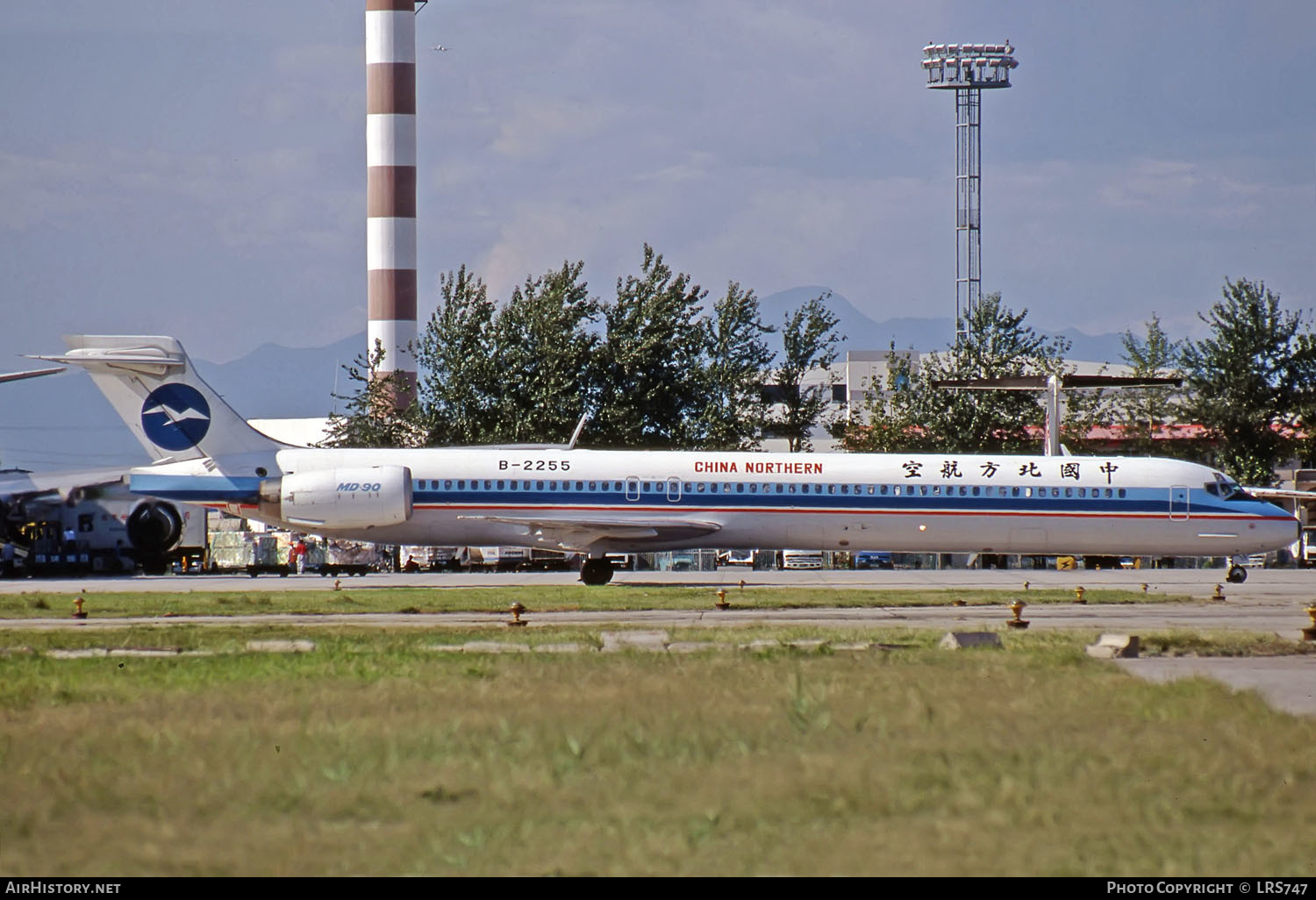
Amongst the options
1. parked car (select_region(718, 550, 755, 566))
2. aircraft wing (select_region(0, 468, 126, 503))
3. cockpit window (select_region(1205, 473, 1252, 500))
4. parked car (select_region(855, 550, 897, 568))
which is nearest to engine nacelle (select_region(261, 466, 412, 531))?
aircraft wing (select_region(0, 468, 126, 503))

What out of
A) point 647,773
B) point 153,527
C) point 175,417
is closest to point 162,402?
point 175,417

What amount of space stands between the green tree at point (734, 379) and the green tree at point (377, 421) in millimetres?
12472

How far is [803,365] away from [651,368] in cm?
1224

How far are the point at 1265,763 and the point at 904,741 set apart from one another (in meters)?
2.67

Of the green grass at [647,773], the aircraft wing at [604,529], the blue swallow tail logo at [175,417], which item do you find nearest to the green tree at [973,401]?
the aircraft wing at [604,529]

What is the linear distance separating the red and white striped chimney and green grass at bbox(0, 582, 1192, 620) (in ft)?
127

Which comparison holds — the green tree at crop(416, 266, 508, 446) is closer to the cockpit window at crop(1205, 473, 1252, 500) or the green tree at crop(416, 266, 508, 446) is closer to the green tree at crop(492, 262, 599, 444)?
the green tree at crop(492, 262, 599, 444)

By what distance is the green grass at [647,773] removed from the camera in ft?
27.5

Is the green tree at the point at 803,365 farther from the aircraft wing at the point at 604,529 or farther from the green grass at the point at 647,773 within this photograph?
the green grass at the point at 647,773

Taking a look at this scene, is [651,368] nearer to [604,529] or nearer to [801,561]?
[801,561]

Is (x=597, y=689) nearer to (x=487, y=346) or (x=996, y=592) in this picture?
(x=996, y=592)

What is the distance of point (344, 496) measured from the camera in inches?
1572

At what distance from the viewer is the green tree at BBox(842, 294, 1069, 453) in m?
68.5

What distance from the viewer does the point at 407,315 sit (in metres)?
76.6
